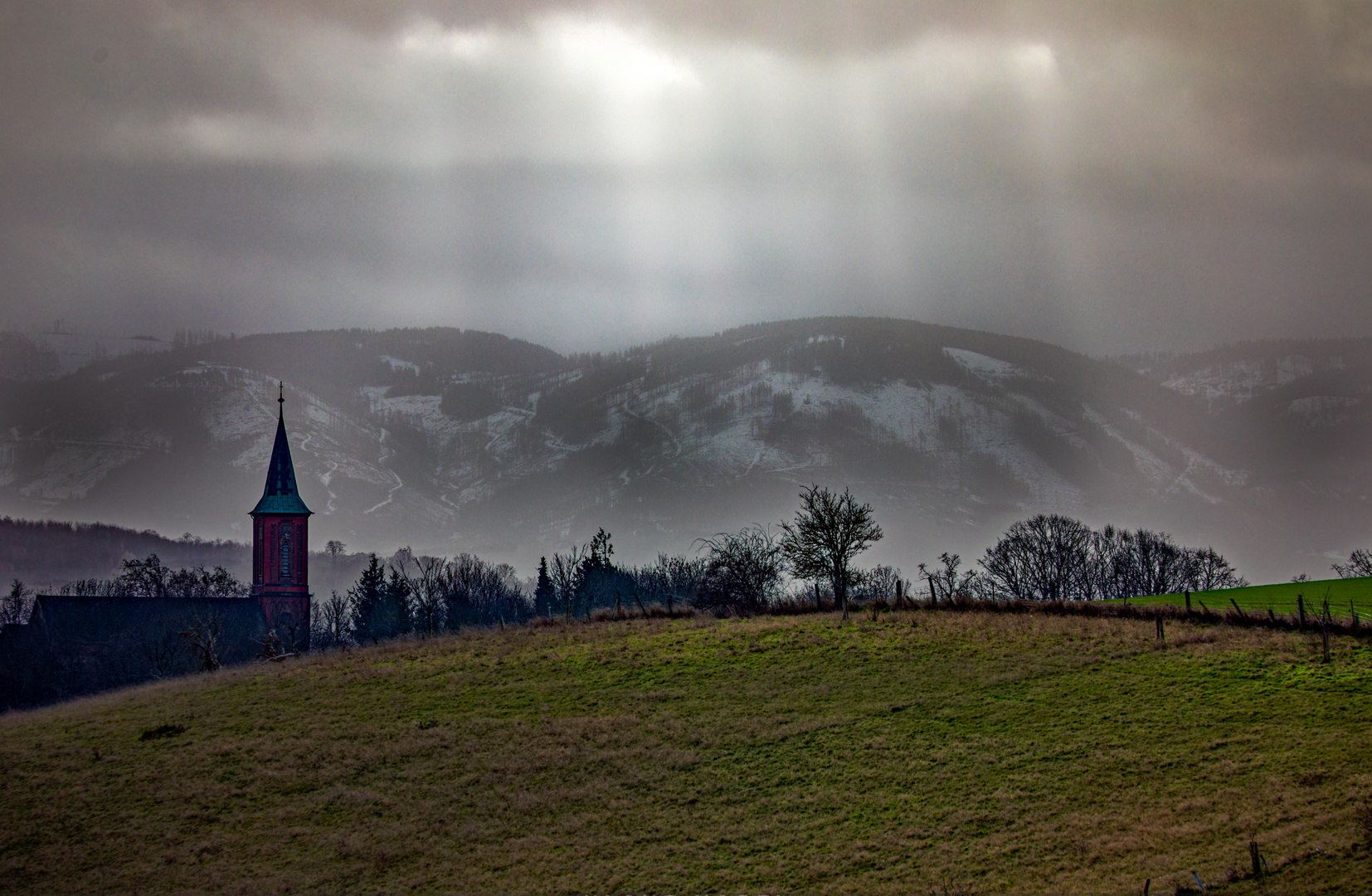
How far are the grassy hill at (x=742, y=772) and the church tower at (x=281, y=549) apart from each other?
51284 millimetres

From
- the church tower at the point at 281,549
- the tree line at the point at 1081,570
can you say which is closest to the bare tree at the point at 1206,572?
the tree line at the point at 1081,570

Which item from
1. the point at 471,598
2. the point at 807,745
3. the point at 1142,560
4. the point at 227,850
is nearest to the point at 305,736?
the point at 227,850

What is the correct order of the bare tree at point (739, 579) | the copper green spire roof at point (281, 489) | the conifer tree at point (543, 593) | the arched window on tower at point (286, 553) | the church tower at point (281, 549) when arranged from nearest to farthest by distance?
the bare tree at point (739, 579) < the church tower at point (281, 549) < the copper green spire roof at point (281, 489) < the arched window on tower at point (286, 553) < the conifer tree at point (543, 593)

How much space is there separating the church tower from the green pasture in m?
71.0

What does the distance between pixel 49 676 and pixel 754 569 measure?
58.8 m

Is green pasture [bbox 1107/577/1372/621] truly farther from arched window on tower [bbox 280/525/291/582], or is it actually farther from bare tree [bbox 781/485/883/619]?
arched window on tower [bbox 280/525/291/582]

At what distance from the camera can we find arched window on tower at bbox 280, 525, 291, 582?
96.5 meters

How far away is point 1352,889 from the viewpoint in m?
19.6

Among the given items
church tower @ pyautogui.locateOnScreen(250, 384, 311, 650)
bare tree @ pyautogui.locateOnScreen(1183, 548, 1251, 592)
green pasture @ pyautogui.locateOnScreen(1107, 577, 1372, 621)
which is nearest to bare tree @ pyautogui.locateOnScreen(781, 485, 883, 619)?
green pasture @ pyautogui.locateOnScreen(1107, 577, 1372, 621)

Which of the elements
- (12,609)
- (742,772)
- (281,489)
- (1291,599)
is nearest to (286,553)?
(281,489)

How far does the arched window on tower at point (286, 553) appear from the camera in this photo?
96500 mm

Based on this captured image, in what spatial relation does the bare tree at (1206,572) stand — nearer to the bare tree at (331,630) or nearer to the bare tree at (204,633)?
the bare tree at (331,630)

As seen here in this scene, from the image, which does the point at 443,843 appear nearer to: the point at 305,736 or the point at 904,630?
the point at 305,736

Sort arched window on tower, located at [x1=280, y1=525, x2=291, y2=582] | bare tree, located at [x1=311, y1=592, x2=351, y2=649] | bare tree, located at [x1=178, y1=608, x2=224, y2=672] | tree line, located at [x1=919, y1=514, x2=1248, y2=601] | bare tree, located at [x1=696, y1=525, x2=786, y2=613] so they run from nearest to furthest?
bare tree, located at [x1=178, y1=608, x2=224, y2=672], bare tree, located at [x1=696, y1=525, x2=786, y2=613], arched window on tower, located at [x1=280, y1=525, x2=291, y2=582], bare tree, located at [x1=311, y1=592, x2=351, y2=649], tree line, located at [x1=919, y1=514, x2=1248, y2=601]
